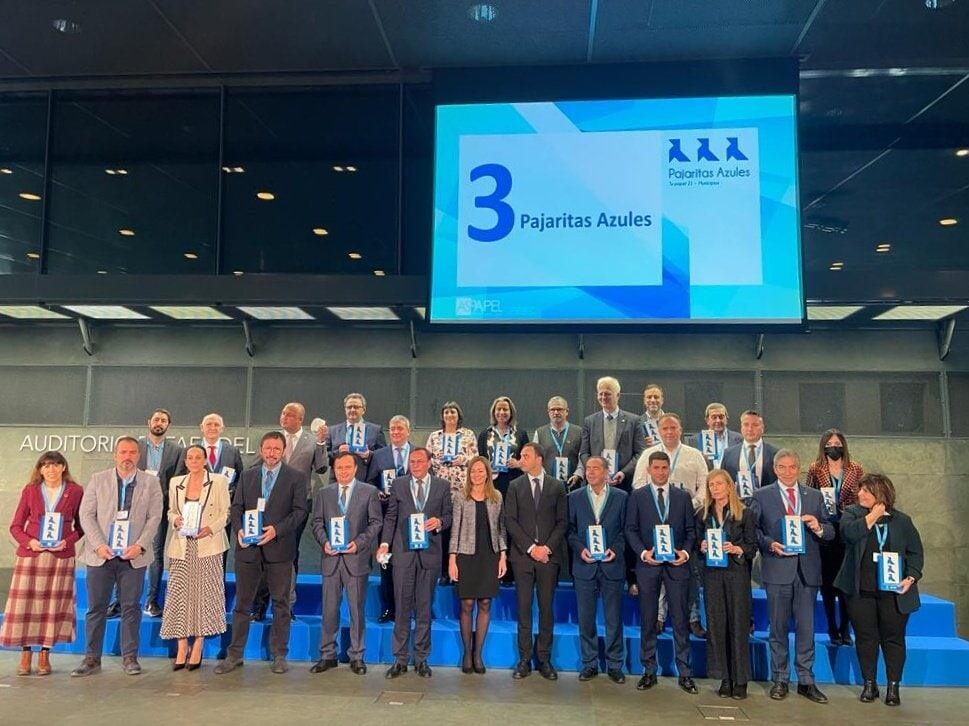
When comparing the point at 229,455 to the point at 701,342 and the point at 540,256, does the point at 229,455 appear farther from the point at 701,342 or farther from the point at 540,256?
the point at 701,342

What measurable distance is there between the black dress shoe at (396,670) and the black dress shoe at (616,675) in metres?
1.42

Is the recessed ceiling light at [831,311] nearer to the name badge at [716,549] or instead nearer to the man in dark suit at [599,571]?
the name badge at [716,549]

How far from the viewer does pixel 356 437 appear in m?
6.33

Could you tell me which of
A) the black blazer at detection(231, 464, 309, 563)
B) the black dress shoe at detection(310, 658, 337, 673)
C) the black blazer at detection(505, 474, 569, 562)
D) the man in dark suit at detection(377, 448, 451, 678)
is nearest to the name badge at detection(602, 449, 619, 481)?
the black blazer at detection(505, 474, 569, 562)

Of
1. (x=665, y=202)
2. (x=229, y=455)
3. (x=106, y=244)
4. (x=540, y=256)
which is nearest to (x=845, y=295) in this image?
(x=665, y=202)

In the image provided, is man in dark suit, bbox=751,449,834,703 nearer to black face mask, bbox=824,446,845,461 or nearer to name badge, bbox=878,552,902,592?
name badge, bbox=878,552,902,592

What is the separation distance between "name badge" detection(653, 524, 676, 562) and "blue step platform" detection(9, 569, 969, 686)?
0.82 m

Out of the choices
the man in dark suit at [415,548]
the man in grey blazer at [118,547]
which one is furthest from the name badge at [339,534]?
the man in grey blazer at [118,547]

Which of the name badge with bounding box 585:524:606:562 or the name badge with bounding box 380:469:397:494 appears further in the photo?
the name badge with bounding box 380:469:397:494

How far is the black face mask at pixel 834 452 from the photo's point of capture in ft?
18.4

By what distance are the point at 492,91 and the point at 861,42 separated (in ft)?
9.67

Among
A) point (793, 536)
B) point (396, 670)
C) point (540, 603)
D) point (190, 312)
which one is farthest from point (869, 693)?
point (190, 312)

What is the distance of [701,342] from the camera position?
781 centimetres

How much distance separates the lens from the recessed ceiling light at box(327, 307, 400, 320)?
6.97 metres
